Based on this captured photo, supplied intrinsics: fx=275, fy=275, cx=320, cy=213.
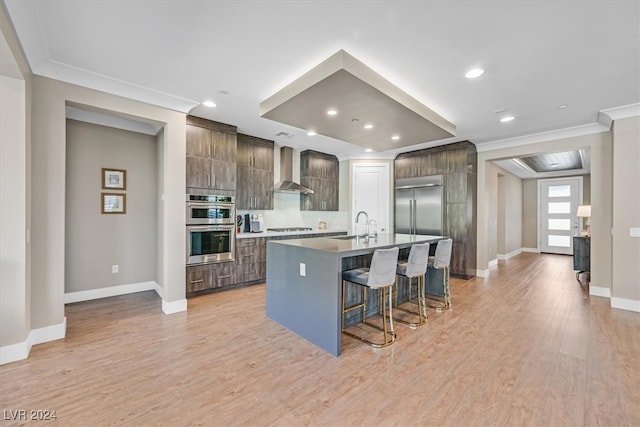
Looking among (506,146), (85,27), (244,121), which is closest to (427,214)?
(506,146)

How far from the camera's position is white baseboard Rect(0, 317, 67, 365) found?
235 centimetres

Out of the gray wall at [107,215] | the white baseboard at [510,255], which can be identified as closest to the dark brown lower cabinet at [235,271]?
the gray wall at [107,215]

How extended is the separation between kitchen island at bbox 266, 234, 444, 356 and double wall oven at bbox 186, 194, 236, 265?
139 centimetres

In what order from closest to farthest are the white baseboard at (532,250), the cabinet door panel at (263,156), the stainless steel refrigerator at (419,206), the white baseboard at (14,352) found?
the white baseboard at (14,352), the cabinet door panel at (263,156), the stainless steel refrigerator at (419,206), the white baseboard at (532,250)

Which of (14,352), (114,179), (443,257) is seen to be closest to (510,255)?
(443,257)

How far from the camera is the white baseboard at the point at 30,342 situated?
2.35 metres

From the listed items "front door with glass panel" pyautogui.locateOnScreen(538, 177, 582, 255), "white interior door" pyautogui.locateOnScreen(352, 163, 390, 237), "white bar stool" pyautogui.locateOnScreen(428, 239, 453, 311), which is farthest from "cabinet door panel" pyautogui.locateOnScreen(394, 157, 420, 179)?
"front door with glass panel" pyautogui.locateOnScreen(538, 177, 582, 255)

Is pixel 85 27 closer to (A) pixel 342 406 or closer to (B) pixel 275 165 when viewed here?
(A) pixel 342 406

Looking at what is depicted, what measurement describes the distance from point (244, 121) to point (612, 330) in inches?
214

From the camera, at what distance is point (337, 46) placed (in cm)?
235

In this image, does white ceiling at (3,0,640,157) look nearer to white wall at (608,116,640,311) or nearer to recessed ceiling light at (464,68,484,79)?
recessed ceiling light at (464,68,484,79)

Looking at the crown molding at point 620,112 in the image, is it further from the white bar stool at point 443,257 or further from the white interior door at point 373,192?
the white interior door at point 373,192

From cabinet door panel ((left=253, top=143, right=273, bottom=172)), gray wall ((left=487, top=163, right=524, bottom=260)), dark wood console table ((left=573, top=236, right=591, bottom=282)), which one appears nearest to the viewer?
cabinet door panel ((left=253, top=143, right=273, bottom=172))

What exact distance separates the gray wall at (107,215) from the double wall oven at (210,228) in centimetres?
106
